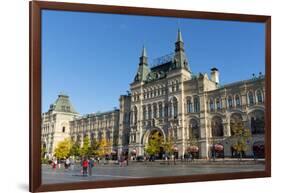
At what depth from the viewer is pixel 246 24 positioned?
832 centimetres

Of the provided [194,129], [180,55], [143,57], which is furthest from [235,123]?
[143,57]

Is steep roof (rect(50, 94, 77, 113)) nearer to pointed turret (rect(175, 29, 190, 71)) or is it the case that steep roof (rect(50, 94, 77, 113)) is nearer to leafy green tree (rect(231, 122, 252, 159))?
pointed turret (rect(175, 29, 190, 71))

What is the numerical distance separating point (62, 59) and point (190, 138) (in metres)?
2.88

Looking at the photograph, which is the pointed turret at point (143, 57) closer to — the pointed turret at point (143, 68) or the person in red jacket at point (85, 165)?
the pointed turret at point (143, 68)

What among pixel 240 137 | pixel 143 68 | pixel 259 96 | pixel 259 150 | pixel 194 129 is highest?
pixel 143 68

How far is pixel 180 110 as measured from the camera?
8.33 meters

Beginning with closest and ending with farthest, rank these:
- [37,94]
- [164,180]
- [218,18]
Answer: [37,94]
[164,180]
[218,18]

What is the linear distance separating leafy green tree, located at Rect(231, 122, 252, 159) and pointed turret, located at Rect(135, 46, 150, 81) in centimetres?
208

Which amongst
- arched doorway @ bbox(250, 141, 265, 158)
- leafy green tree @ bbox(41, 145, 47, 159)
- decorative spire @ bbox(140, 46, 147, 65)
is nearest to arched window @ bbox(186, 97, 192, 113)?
decorative spire @ bbox(140, 46, 147, 65)

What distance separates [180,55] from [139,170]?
223cm

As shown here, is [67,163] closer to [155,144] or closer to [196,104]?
[155,144]

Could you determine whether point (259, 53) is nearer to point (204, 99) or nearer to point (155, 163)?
point (204, 99)

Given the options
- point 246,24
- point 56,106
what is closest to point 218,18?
point 246,24

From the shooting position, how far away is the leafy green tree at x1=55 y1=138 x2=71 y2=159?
7340mm
